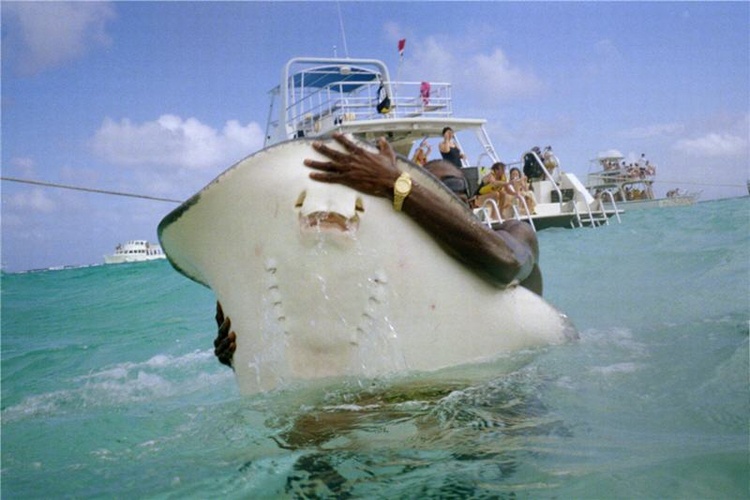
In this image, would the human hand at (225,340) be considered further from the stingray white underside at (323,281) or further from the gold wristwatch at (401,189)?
the gold wristwatch at (401,189)

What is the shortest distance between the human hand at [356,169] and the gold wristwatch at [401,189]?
0.02 meters

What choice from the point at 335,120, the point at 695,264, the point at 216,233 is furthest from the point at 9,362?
the point at 335,120

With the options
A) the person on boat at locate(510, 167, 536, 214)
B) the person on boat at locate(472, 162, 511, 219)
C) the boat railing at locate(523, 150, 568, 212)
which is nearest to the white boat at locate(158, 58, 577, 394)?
the person on boat at locate(472, 162, 511, 219)

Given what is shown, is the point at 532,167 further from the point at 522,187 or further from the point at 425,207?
the point at 425,207

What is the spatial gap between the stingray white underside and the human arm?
0.03 metres

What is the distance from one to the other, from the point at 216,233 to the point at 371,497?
1126mm

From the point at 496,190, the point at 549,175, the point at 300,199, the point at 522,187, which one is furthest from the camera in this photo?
the point at 549,175

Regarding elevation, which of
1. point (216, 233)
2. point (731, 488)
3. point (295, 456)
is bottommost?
point (731, 488)

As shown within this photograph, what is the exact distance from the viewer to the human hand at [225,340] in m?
2.36

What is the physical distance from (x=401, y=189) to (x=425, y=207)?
0.35 ft

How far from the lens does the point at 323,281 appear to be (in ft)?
6.89

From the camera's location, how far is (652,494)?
1.49 metres

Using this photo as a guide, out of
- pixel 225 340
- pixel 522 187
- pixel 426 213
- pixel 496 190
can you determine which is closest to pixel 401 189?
pixel 426 213

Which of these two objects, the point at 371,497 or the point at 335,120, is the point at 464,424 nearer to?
the point at 371,497
